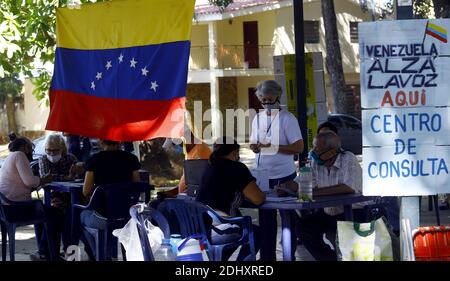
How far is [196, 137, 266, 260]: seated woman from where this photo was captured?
23.5 feet

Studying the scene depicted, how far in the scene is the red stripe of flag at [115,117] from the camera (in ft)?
24.8

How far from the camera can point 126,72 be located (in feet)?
26.4

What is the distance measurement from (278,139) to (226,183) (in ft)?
3.91

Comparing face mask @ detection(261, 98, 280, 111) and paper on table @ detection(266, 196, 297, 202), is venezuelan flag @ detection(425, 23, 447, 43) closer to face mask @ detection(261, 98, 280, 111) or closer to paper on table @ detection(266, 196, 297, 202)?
paper on table @ detection(266, 196, 297, 202)

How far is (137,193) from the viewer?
8.48 metres

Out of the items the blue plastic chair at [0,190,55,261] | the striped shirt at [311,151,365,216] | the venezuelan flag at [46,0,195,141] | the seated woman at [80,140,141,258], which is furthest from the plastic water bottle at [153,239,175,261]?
the blue plastic chair at [0,190,55,261]

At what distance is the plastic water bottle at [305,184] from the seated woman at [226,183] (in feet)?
1.17

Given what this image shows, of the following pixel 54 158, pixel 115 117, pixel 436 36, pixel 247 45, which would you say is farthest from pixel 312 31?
pixel 436 36

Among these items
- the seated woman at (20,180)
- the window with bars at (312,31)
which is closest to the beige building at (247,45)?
the window with bars at (312,31)

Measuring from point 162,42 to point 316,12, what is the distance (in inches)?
1143

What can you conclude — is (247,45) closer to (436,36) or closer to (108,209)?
(108,209)

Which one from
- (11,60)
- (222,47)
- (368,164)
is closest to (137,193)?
(368,164)

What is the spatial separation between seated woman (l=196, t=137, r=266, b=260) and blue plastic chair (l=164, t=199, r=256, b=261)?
0.07 meters

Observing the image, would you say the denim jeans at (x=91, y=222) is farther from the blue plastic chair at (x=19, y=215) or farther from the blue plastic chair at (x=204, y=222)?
the blue plastic chair at (x=204, y=222)
